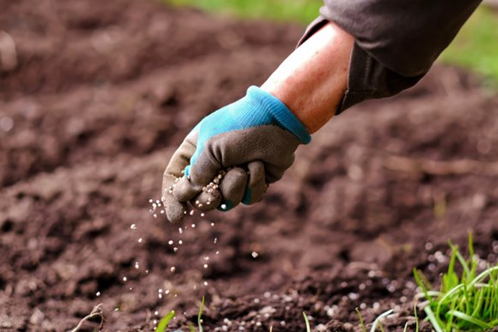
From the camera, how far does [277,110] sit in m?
1.94

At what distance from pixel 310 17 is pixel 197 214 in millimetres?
3313

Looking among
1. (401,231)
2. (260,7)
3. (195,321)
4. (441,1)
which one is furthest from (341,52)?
(260,7)

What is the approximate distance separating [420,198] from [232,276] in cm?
116

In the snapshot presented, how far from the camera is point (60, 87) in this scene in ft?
15.3

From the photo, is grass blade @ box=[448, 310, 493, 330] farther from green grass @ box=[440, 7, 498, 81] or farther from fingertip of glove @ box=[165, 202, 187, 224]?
green grass @ box=[440, 7, 498, 81]

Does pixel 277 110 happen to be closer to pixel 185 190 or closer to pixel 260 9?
pixel 185 190

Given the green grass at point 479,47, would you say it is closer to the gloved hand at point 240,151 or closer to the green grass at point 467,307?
the green grass at point 467,307

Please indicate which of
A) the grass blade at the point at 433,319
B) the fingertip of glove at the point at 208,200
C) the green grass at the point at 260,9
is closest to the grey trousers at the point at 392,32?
the fingertip of glove at the point at 208,200

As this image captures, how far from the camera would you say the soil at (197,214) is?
8.69 ft

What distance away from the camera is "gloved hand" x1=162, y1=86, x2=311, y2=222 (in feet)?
6.38

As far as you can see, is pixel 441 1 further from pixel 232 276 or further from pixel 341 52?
pixel 232 276

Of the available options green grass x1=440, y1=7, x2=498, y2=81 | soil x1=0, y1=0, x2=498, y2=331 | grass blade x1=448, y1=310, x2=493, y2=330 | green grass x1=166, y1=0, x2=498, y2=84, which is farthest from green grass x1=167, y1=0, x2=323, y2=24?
grass blade x1=448, y1=310, x2=493, y2=330

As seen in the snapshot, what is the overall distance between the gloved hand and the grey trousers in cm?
20

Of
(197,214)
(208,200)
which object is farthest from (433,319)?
(197,214)
